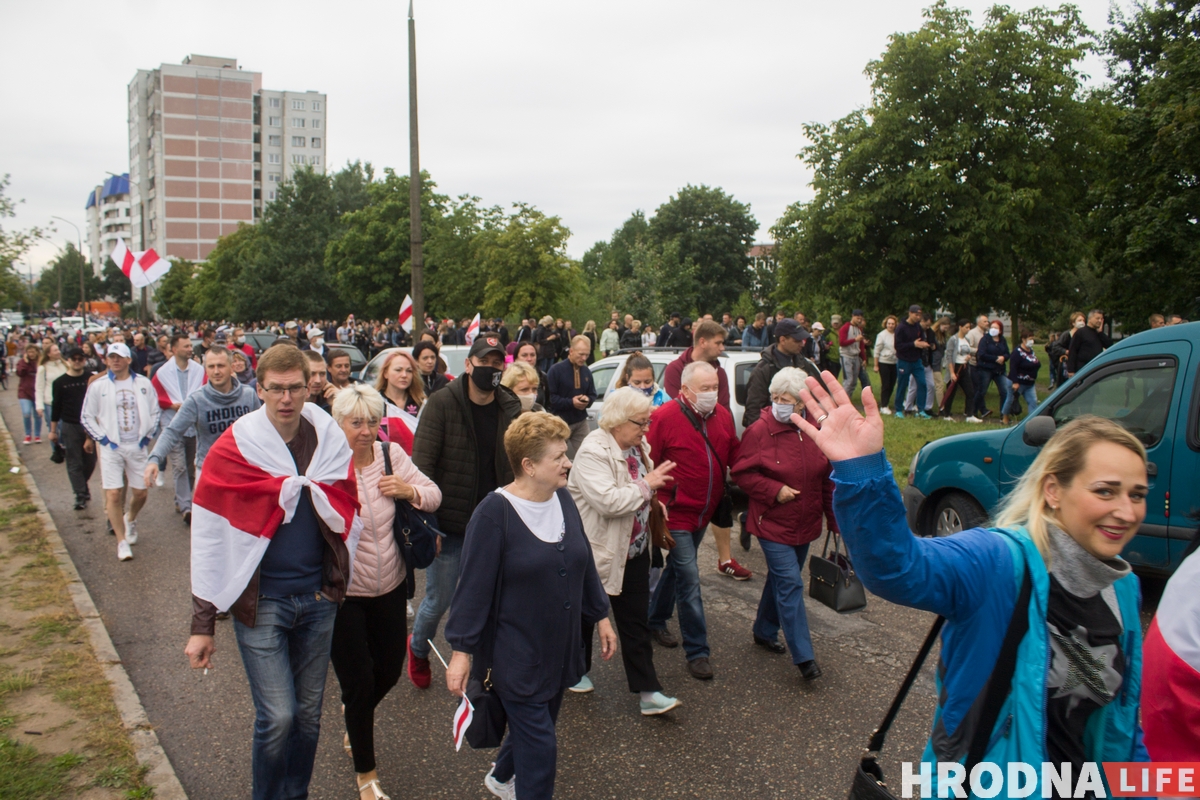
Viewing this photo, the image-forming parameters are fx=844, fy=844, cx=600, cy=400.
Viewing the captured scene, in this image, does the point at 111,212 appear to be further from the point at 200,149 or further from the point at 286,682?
the point at 286,682

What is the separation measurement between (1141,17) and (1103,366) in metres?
27.5

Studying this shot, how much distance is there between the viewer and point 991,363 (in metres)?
14.7

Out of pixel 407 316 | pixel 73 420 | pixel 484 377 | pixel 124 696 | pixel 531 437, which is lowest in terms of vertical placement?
pixel 124 696

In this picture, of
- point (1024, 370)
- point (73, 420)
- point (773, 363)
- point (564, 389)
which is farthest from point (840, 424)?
point (1024, 370)

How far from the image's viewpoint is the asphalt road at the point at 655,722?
3.90m

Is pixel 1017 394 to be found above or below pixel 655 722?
above

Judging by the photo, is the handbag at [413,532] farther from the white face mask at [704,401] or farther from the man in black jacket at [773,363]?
the man in black jacket at [773,363]

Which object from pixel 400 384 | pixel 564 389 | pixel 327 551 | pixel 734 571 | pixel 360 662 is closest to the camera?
pixel 327 551

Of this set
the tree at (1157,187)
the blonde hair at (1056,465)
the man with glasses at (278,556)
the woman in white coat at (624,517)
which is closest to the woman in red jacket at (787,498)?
the woman in white coat at (624,517)

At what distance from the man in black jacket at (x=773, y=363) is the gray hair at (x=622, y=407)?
3087 millimetres

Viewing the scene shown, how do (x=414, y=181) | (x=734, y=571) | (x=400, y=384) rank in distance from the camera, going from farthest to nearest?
(x=414, y=181), (x=734, y=571), (x=400, y=384)

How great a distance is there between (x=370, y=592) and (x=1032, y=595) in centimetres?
281

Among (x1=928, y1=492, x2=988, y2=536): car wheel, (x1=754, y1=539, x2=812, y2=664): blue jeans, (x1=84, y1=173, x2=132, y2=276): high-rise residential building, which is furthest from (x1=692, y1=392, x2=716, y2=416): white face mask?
(x1=84, y1=173, x2=132, y2=276): high-rise residential building

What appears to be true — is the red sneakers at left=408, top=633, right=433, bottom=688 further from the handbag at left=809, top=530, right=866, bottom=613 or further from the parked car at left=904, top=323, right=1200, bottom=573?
the parked car at left=904, top=323, right=1200, bottom=573
